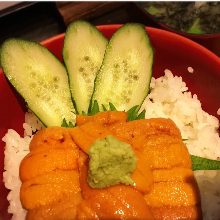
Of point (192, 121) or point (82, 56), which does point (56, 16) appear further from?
point (192, 121)

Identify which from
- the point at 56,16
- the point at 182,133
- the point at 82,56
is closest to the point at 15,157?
the point at 82,56

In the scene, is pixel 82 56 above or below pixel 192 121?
above

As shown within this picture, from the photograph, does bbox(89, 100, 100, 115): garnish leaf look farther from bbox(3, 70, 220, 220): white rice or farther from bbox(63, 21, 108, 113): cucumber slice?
bbox(3, 70, 220, 220): white rice

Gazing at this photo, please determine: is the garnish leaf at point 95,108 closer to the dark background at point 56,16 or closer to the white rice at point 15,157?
the white rice at point 15,157

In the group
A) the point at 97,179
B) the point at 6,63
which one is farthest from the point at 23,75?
the point at 97,179

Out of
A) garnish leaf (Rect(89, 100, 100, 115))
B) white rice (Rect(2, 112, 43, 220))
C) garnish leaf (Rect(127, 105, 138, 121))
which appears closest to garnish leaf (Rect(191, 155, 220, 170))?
garnish leaf (Rect(127, 105, 138, 121))

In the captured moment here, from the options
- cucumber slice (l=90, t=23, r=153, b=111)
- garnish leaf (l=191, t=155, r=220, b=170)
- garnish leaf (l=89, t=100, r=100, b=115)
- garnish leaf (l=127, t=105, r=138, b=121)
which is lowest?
garnish leaf (l=191, t=155, r=220, b=170)
